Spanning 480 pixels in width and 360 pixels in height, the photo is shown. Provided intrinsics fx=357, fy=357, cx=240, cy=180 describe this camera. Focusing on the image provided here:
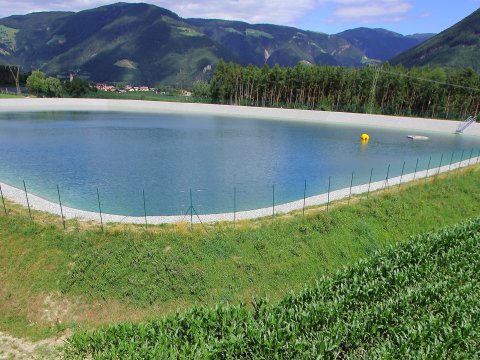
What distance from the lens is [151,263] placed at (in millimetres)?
17734

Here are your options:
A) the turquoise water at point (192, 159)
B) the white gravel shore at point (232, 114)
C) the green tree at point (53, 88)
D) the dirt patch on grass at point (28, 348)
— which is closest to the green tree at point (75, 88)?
the green tree at point (53, 88)

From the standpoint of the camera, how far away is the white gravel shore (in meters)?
22.4

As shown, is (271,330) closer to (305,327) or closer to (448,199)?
(305,327)

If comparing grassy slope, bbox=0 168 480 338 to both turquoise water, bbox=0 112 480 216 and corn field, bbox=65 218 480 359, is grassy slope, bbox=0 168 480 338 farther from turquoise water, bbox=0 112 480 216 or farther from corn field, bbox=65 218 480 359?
turquoise water, bbox=0 112 480 216

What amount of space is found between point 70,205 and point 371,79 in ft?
266

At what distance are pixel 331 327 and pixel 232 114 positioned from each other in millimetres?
88848

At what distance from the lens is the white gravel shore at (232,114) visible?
22.4m

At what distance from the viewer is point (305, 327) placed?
11.7m

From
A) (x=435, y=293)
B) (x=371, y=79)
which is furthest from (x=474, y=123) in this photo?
(x=435, y=293)

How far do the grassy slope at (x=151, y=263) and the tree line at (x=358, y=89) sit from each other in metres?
73.1

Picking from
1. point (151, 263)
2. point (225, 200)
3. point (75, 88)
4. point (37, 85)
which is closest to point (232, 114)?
point (75, 88)

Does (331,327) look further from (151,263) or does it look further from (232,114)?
(232,114)

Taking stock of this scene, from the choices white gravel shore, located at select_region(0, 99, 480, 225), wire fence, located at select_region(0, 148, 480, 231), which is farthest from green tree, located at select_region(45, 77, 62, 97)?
wire fence, located at select_region(0, 148, 480, 231)

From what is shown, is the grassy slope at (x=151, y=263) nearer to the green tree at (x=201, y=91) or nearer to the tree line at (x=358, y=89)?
the tree line at (x=358, y=89)
